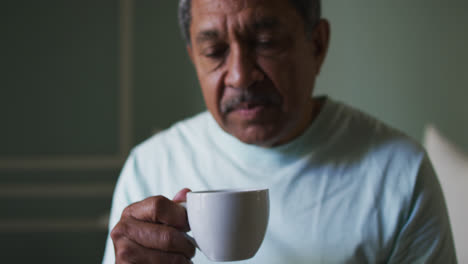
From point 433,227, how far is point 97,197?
1986mm

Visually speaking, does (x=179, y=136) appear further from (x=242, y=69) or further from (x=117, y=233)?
(x=117, y=233)

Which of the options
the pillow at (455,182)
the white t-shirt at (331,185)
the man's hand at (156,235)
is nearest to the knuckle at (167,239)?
the man's hand at (156,235)

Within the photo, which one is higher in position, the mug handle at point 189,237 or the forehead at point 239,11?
the forehead at point 239,11

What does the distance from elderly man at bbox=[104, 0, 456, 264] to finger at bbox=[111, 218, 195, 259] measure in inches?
10.9

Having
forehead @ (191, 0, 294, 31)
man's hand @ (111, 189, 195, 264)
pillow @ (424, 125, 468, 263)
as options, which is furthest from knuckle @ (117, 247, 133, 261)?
pillow @ (424, 125, 468, 263)

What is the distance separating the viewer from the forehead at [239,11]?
86 centimetres

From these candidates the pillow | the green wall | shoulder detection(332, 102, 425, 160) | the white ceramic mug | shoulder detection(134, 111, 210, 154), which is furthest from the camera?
the green wall

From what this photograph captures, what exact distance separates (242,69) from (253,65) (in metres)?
0.04

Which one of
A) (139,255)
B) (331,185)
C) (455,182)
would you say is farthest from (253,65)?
(455,182)

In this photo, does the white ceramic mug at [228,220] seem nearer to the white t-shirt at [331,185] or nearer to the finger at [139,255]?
the finger at [139,255]

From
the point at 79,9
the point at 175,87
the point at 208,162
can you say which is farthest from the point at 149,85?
the point at 208,162

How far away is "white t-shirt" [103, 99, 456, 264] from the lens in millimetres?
903

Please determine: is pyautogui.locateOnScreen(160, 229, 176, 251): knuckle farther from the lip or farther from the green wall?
the green wall

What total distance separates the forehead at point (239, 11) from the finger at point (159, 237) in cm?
44
